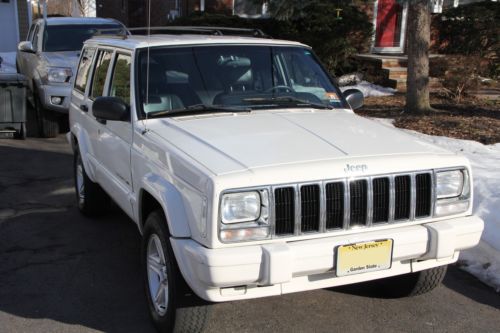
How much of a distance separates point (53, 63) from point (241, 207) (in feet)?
26.7

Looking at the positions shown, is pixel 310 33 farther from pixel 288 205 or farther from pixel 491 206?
pixel 288 205

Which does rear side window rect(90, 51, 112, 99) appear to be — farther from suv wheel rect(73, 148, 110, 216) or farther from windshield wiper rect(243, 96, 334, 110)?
windshield wiper rect(243, 96, 334, 110)

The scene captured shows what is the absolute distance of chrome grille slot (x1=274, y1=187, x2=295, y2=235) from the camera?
3.17 metres

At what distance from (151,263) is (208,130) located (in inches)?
37.7

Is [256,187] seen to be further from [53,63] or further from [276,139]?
[53,63]

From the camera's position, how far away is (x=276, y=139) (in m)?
3.67

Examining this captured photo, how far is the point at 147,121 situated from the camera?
4.16 meters

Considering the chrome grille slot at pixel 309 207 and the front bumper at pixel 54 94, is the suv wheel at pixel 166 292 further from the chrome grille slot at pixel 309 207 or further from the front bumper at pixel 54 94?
the front bumper at pixel 54 94

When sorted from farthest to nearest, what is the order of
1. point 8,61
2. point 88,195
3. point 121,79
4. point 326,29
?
point 8,61
point 326,29
point 88,195
point 121,79

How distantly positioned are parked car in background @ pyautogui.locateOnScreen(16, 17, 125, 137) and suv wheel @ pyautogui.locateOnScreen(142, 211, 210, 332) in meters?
6.86

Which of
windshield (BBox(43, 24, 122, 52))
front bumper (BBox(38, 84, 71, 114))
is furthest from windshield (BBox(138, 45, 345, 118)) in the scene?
windshield (BBox(43, 24, 122, 52))

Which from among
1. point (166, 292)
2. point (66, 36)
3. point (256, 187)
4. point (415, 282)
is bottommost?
point (415, 282)

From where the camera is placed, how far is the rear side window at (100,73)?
5195 millimetres

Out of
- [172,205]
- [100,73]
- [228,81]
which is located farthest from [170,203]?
[100,73]
